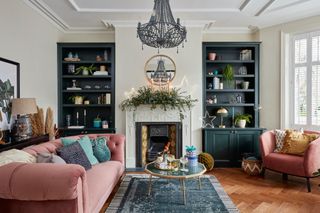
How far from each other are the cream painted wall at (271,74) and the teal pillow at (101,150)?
3451mm

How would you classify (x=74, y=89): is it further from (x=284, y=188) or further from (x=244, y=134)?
(x=284, y=188)

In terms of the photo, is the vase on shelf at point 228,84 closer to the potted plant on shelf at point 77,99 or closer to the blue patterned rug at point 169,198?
the blue patterned rug at point 169,198

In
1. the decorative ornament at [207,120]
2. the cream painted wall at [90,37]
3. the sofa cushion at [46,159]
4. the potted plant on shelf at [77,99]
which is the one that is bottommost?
the sofa cushion at [46,159]

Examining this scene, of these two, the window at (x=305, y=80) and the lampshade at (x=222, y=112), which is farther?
the lampshade at (x=222, y=112)

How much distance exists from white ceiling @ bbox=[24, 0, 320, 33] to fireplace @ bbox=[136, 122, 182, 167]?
7.14 ft

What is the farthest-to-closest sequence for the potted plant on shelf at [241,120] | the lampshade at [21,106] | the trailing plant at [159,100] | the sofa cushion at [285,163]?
the potted plant on shelf at [241,120] → the trailing plant at [159,100] → the sofa cushion at [285,163] → the lampshade at [21,106]

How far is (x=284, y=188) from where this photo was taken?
3.78 m

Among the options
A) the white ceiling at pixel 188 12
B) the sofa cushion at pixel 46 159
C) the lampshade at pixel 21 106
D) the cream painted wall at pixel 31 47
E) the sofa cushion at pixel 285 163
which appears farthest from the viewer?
the white ceiling at pixel 188 12

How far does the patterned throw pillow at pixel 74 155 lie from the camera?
9.77 feet

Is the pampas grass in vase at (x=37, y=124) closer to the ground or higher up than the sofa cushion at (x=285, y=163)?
higher up

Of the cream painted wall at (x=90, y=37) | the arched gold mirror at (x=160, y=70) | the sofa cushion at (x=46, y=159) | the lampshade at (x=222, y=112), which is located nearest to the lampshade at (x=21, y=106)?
the sofa cushion at (x=46, y=159)

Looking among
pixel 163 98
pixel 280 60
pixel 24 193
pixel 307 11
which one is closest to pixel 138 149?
pixel 163 98

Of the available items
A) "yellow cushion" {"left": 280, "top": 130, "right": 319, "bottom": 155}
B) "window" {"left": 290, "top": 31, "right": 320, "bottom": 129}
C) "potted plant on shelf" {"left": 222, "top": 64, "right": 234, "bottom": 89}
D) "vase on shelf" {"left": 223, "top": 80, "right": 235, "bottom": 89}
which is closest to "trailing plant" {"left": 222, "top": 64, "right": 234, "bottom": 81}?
"potted plant on shelf" {"left": 222, "top": 64, "right": 234, "bottom": 89}

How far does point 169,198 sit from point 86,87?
316cm
